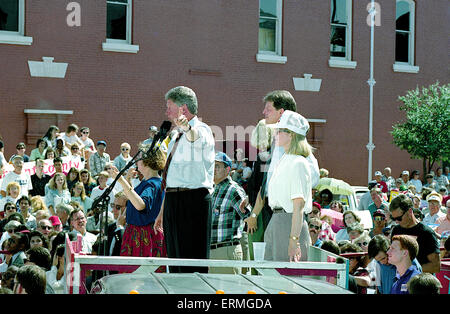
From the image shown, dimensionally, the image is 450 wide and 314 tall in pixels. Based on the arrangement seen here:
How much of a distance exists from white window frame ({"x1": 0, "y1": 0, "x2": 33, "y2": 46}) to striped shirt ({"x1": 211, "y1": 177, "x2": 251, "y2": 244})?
1193 cm

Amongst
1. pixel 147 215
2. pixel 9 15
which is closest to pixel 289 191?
pixel 147 215

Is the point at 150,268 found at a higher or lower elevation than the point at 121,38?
lower

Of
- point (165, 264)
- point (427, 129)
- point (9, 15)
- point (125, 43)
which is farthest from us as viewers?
point (427, 129)

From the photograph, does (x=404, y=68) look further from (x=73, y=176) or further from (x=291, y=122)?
(x=291, y=122)

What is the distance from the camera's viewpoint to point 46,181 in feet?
41.9

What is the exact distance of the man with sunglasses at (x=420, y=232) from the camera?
703cm

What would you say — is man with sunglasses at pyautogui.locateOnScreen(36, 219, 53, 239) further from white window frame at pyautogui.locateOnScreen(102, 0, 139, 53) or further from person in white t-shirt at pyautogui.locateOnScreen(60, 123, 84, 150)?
white window frame at pyautogui.locateOnScreen(102, 0, 139, 53)

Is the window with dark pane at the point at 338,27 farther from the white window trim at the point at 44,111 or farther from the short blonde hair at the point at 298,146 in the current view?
the short blonde hair at the point at 298,146

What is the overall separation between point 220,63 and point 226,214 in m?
13.3

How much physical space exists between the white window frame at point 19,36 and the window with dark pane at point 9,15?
12 centimetres

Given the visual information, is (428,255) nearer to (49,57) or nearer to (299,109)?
(49,57)

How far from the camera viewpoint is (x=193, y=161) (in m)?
5.30
